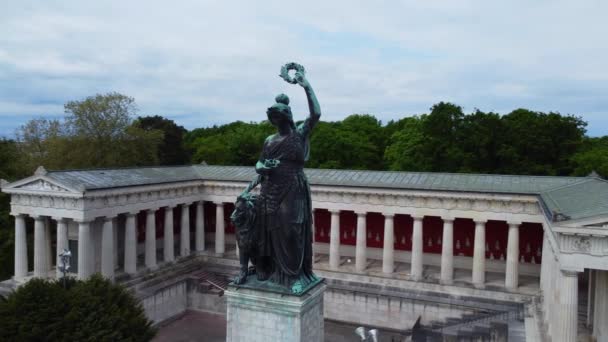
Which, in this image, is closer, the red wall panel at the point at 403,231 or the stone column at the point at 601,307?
the stone column at the point at 601,307

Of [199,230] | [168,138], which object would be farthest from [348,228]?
[168,138]

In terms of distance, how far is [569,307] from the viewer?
60.1ft

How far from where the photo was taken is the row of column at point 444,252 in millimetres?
28578

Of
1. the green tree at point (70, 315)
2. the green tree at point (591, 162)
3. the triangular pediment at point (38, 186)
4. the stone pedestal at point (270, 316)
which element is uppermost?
the green tree at point (591, 162)

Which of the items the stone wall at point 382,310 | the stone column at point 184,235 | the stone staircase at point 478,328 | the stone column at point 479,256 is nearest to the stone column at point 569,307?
the stone staircase at point 478,328

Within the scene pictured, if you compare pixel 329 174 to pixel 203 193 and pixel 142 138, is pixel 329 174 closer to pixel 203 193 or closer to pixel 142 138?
pixel 203 193

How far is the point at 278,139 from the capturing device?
1273 cm

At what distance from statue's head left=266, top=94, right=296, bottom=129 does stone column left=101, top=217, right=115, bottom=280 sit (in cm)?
2069

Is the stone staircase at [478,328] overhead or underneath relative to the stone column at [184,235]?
underneath

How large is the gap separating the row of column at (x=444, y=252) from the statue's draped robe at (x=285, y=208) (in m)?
19.4

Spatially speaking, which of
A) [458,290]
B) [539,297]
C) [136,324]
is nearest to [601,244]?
[539,297]

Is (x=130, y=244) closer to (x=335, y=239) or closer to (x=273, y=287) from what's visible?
(x=335, y=239)

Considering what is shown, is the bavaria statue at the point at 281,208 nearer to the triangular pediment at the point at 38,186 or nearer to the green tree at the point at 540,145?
the triangular pediment at the point at 38,186

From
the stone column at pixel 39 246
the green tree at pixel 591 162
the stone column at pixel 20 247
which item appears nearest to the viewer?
the stone column at pixel 39 246
